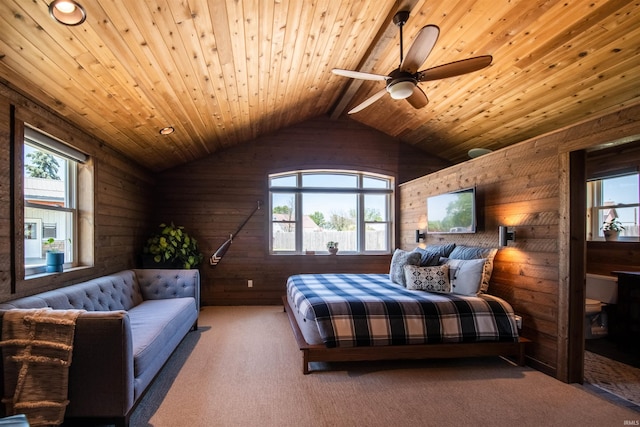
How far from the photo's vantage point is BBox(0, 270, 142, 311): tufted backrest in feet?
7.57

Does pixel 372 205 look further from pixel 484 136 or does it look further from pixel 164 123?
pixel 164 123

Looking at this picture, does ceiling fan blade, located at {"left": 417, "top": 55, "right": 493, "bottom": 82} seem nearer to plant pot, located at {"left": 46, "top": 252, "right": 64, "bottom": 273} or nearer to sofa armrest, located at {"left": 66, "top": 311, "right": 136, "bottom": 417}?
sofa armrest, located at {"left": 66, "top": 311, "right": 136, "bottom": 417}

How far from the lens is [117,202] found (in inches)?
161

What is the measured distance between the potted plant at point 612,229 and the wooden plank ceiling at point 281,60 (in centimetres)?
154

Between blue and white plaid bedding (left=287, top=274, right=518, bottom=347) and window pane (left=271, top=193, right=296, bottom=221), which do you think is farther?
window pane (left=271, top=193, right=296, bottom=221)

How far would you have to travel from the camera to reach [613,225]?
4.30 m

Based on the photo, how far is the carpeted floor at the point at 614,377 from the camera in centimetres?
256

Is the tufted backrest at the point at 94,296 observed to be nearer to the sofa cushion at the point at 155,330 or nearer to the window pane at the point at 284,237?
the sofa cushion at the point at 155,330

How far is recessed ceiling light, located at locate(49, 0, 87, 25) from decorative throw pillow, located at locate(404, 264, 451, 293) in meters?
3.59

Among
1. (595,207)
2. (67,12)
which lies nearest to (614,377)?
(595,207)

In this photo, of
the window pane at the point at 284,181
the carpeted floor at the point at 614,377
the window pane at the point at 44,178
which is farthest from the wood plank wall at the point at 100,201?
the carpeted floor at the point at 614,377

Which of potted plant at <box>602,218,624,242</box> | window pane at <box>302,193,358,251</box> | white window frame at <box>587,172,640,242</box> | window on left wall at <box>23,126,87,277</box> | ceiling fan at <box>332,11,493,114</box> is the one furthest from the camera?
window pane at <box>302,193,358,251</box>

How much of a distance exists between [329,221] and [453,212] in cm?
234

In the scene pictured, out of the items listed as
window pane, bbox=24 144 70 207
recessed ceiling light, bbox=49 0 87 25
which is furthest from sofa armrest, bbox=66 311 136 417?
recessed ceiling light, bbox=49 0 87 25
